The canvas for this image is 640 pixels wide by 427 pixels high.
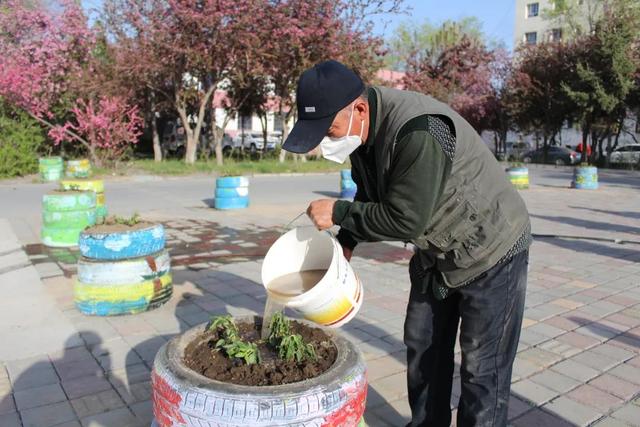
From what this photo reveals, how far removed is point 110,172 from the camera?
64.1 feet

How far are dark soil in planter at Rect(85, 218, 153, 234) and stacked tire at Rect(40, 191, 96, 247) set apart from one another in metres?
2.66

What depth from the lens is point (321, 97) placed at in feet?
6.77

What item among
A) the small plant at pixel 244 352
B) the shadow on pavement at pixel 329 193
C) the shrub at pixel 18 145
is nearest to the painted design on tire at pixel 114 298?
the small plant at pixel 244 352

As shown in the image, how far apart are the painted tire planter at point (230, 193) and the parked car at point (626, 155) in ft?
85.2

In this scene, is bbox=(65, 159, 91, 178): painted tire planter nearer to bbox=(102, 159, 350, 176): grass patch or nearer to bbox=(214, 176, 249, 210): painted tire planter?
bbox=(102, 159, 350, 176): grass patch

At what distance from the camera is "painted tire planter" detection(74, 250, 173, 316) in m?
4.60

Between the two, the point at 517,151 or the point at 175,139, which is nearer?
the point at 175,139

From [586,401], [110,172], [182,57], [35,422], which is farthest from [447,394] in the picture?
[182,57]

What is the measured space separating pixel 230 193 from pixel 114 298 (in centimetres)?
686

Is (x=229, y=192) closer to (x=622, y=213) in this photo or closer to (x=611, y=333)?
(x=611, y=333)

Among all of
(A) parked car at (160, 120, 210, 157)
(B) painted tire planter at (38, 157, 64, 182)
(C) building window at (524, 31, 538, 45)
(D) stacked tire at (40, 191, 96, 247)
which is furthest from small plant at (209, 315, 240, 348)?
(C) building window at (524, 31, 538, 45)

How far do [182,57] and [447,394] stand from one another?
20280mm

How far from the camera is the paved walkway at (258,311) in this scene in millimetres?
3219

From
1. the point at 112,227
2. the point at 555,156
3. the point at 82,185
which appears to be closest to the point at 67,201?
the point at 82,185
